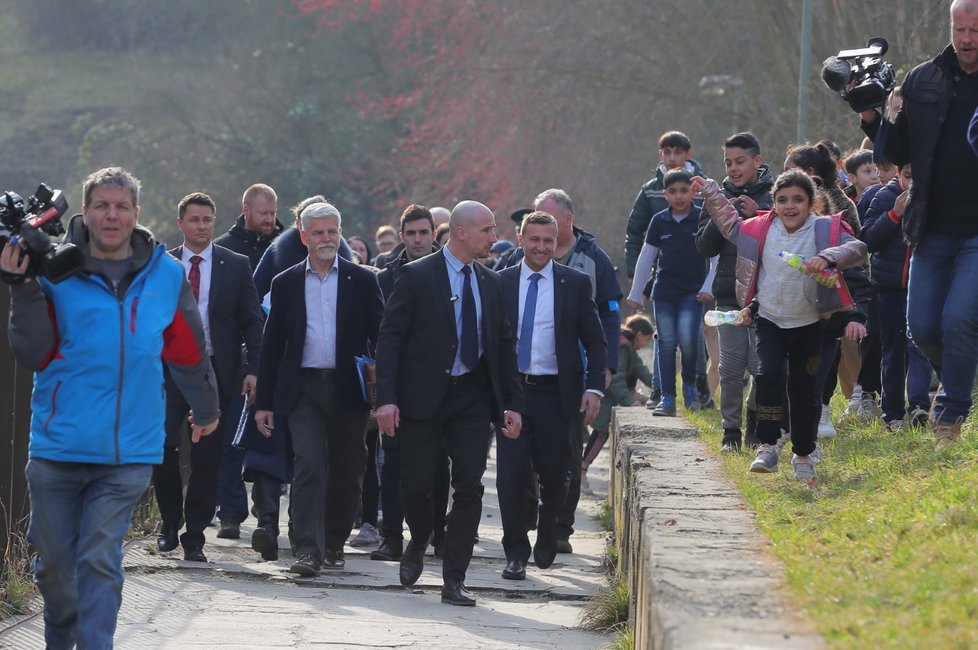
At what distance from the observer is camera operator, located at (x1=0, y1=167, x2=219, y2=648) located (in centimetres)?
579

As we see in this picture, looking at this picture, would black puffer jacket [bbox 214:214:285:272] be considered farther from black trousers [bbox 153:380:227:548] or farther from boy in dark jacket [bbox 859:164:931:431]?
boy in dark jacket [bbox 859:164:931:431]

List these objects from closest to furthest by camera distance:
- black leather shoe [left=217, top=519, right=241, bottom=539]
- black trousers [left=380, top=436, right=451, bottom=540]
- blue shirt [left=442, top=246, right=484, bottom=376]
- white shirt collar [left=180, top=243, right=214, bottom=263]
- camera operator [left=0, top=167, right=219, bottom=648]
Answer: camera operator [left=0, top=167, right=219, bottom=648] → blue shirt [left=442, top=246, right=484, bottom=376] → white shirt collar [left=180, top=243, right=214, bottom=263] → black trousers [left=380, top=436, right=451, bottom=540] → black leather shoe [left=217, top=519, right=241, bottom=539]

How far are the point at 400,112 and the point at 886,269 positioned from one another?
27.5m

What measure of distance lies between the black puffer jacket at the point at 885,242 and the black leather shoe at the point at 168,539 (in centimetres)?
431

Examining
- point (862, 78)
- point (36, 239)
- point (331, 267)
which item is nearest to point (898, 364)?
point (862, 78)

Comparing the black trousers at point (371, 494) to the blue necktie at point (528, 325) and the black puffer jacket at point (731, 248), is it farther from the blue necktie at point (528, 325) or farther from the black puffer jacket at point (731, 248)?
the black puffer jacket at point (731, 248)

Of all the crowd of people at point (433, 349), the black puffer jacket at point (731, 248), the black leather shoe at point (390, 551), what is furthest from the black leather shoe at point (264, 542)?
the black puffer jacket at point (731, 248)

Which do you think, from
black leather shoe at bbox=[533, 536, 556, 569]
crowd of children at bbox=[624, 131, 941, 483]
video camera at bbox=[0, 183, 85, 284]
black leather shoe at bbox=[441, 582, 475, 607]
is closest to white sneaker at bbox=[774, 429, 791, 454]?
crowd of children at bbox=[624, 131, 941, 483]

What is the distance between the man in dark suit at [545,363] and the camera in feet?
30.3

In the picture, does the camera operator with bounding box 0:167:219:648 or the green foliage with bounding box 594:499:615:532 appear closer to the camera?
the camera operator with bounding box 0:167:219:648

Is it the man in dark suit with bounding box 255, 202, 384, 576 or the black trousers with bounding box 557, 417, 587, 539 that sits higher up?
the man in dark suit with bounding box 255, 202, 384, 576

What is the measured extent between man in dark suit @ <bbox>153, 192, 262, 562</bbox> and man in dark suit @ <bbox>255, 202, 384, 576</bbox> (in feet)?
2.11

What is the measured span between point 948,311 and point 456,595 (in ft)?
9.25

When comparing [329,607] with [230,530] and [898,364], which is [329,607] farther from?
[898,364]
